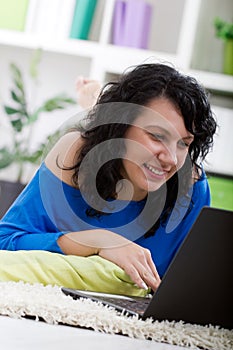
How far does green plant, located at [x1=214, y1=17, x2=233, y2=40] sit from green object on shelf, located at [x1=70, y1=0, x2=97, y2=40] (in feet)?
1.93

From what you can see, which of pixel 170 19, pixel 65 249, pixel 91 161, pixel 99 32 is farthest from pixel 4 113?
pixel 65 249

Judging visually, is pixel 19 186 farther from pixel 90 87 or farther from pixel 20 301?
pixel 20 301

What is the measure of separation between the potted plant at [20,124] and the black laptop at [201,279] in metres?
2.69

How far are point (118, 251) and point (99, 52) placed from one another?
2.45 m

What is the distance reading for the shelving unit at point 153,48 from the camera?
12.0 feet

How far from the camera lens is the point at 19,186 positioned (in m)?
3.67

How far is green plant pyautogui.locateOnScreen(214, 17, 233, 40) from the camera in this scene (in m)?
3.62

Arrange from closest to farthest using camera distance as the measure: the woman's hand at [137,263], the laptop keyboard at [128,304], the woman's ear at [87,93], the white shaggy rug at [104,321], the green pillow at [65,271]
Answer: the white shaggy rug at [104,321], the laptop keyboard at [128,304], the green pillow at [65,271], the woman's hand at [137,263], the woman's ear at [87,93]

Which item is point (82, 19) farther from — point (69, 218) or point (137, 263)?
point (137, 263)

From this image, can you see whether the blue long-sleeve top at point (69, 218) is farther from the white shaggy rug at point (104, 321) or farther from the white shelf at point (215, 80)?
the white shelf at point (215, 80)

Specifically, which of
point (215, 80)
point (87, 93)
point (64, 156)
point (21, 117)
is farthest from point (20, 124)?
point (64, 156)

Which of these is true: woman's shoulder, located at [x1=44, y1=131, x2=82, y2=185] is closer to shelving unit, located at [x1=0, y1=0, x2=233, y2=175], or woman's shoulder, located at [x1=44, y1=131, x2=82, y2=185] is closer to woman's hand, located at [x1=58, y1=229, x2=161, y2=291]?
woman's hand, located at [x1=58, y1=229, x2=161, y2=291]

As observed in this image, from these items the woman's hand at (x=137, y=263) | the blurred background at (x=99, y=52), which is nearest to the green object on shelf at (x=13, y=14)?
the blurred background at (x=99, y=52)

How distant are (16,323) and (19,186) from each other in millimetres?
2846
